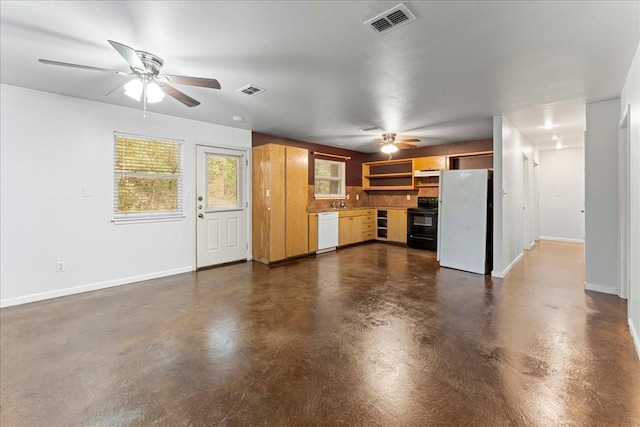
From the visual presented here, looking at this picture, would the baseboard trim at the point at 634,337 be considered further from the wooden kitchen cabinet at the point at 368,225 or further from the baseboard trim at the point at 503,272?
the wooden kitchen cabinet at the point at 368,225

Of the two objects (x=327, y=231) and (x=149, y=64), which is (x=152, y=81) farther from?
(x=327, y=231)

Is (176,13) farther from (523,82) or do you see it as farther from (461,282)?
(461,282)

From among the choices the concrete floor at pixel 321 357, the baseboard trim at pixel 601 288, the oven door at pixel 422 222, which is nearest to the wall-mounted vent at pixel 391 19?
the concrete floor at pixel 321 357

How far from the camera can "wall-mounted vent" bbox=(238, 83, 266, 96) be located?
3335 mm

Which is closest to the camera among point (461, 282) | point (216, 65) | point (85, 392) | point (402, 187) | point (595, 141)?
point (85, 392)

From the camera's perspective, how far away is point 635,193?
2590mm

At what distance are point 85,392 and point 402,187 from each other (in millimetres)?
7056

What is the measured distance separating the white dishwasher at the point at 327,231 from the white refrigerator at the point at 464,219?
2311 millimetres

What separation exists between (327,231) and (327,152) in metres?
2.02

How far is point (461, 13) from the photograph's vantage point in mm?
1989

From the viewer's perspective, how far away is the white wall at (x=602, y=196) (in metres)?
3.76

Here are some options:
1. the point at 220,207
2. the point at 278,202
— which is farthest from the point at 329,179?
the point at 220,207

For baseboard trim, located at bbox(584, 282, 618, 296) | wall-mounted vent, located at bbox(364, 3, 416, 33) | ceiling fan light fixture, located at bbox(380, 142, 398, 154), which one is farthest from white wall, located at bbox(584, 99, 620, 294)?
wall-mounted vent, located at bbox(364, 3, 416, 33)

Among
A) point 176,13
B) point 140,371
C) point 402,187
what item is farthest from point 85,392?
point 402,187
